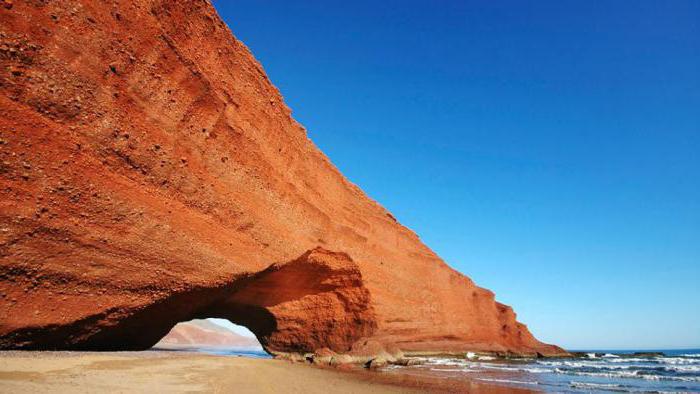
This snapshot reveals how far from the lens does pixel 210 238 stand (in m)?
11.2

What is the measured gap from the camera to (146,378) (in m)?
6.83

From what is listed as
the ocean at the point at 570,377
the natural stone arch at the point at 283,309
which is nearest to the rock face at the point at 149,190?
the natural stone arch at the point at 283,309

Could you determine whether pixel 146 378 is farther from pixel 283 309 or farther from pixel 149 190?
pixel 283 309

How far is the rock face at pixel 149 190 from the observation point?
26.1ft

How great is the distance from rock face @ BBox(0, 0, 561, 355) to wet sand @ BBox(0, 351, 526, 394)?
1.30 meters

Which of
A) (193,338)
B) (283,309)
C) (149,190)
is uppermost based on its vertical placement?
(149,190)

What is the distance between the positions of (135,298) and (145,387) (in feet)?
→ 13.3

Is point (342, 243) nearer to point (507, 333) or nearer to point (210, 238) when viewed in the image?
point (210, 238)

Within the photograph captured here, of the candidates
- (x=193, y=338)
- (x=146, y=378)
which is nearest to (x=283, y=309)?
(x=146, y=378)

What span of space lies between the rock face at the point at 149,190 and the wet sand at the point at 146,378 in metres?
1.30

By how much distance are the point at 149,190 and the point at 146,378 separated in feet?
15.4

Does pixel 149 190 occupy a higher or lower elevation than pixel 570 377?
higher

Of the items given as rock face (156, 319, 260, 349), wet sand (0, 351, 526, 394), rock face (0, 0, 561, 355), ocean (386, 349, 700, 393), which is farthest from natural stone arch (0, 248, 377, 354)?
rock face (156, 319, 260, 349)

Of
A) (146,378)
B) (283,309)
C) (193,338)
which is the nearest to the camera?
(146,378)
